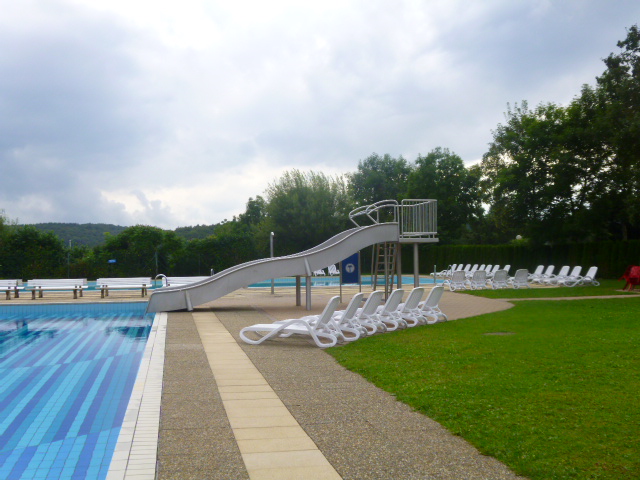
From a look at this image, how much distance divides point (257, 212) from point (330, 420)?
6837cm

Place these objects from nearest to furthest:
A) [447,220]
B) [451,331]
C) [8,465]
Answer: [8,465]
[451,331]
[447,220]

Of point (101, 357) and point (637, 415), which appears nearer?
point (637, 415)

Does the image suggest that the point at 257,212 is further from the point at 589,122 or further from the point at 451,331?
the point at 451,331

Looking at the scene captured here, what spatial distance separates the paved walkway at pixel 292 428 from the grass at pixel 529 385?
0.83ft

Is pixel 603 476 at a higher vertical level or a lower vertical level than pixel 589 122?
lower

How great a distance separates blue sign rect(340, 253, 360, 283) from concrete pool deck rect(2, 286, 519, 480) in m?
9.97

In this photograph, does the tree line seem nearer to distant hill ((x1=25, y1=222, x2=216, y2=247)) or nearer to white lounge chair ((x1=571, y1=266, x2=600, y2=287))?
white lounge chair ((x1=571, y1=266, x2=600, y2=287))

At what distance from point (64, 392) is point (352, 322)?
206 inches


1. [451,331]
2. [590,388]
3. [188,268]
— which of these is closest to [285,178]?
[188,268]

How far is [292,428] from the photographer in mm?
5117

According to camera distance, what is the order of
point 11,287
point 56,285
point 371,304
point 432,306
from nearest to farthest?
point 371,304 < point 432,306 < point 11,287 < point 56,285

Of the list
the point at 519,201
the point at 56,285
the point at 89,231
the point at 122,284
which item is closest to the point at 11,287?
the point at 56,285

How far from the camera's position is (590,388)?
6316 mm

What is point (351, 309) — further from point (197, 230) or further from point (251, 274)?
point (197, 230)
